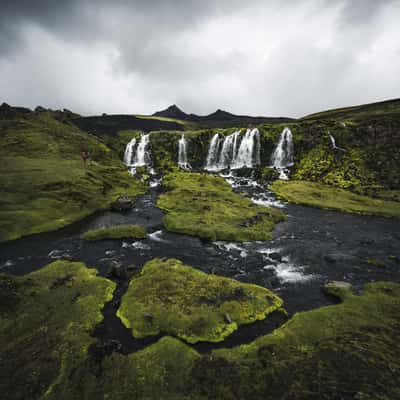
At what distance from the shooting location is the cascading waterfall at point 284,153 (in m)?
86.9

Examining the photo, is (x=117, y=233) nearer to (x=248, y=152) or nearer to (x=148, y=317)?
(x=148, y=317)

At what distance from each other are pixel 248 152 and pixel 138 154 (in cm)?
4890

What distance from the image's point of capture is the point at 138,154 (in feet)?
355

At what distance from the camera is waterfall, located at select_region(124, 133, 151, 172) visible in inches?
4190

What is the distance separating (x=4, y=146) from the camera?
269 ft

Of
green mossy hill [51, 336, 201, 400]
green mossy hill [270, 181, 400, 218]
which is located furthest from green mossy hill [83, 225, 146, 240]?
green mossy hill [270, 181, 400, 218]

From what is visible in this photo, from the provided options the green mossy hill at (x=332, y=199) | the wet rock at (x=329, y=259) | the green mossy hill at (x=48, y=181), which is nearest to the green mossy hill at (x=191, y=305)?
the wet rock at (x=329, y=259)

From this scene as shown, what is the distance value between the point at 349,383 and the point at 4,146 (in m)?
106

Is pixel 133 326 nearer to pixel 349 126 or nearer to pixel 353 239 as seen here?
pixel 353 239

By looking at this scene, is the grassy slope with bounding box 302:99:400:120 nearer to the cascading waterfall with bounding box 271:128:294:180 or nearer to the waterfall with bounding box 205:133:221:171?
the cascading waterfall with bounding box 271:128:294:180

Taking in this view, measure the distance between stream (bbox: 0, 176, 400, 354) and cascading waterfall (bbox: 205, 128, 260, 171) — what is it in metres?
52.9

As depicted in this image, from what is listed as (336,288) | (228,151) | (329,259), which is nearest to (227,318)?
(336,288)

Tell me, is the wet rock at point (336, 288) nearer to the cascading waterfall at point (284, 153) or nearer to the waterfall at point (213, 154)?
the cascading waterfall at point (284, 153)

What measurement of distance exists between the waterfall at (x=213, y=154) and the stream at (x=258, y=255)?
59.0 meters
